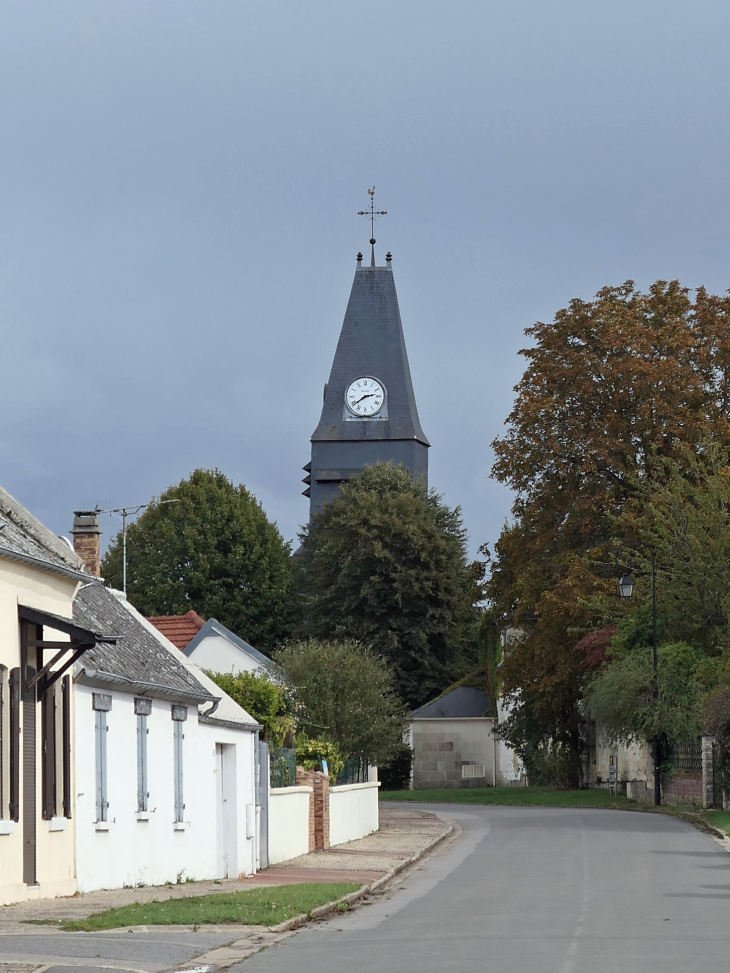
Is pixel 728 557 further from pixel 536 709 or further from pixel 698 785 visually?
pixel 536 709

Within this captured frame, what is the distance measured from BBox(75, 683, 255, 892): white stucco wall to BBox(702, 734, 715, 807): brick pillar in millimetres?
16710

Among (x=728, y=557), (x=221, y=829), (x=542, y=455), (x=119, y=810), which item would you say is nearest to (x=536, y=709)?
(x=542, y=455)

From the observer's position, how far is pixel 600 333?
44.2 meters

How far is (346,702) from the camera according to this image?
126 feet

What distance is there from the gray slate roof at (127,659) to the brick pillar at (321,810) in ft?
19.5

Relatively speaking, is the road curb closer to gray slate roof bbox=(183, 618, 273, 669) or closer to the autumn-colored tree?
the autumn-colored tree

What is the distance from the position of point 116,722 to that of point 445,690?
145ft

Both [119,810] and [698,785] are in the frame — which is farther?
[698,785]

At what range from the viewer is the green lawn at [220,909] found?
13703 mm

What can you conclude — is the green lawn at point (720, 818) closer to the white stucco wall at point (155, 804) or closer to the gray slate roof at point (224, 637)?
the white stucco wall at point (155, 804)

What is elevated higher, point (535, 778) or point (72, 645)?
point (72, 645)

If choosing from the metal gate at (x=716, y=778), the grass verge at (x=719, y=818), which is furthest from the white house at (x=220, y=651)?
the grass verge at (x=719, y=818)

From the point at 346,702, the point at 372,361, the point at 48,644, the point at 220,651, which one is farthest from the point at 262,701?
the point at 372,361

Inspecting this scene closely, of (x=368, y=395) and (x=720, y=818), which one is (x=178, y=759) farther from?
(x=368, y=395)
